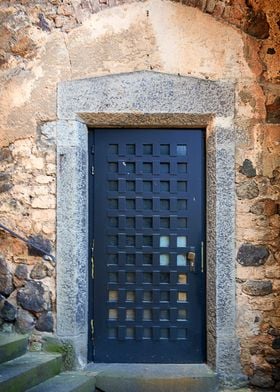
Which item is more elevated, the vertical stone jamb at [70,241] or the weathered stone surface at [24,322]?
the vertical stone jamb at [70,241]

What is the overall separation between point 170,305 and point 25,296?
3.67 ft

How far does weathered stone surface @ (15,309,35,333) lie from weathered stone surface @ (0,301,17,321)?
4cm

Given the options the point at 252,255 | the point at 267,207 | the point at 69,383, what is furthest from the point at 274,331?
the point at 69,383

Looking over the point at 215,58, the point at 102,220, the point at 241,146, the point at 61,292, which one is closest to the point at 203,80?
the point at 215,58

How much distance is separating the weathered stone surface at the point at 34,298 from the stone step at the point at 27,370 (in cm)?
34

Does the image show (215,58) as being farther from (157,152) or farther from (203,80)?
(157,152)

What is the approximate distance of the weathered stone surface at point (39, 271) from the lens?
3.33m

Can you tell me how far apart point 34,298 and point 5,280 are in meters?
0.26

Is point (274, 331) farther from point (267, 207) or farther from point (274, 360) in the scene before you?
point (267, 207)

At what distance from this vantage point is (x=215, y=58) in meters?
3.33

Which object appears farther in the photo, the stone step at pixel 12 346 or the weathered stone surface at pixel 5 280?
the weathered stone surface at pixel 5 280

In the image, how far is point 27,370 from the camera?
2883mm

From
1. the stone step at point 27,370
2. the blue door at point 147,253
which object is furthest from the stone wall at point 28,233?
the blue door at point 147,253

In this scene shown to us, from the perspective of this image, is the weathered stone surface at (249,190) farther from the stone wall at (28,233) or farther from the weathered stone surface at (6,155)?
the weathered stone surface at (6,155)
